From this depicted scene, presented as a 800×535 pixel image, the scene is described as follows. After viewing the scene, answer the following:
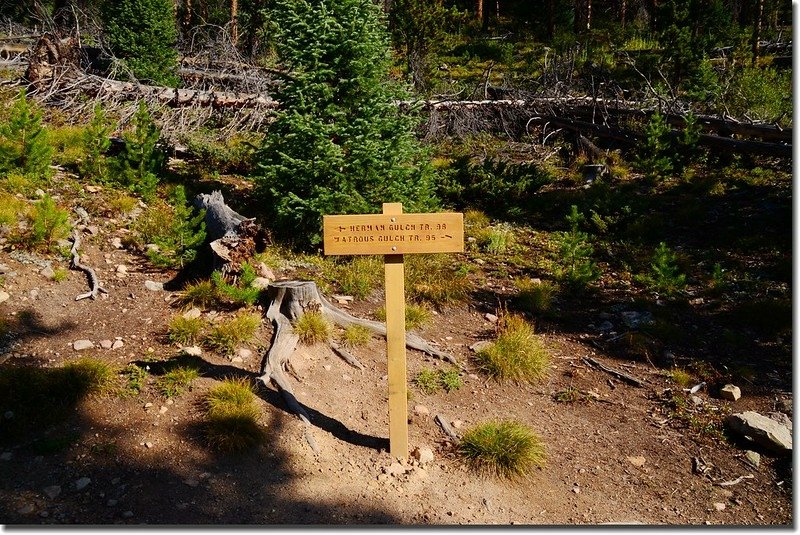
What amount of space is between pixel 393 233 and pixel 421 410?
1827 mm

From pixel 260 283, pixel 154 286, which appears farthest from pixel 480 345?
pixel 154 286

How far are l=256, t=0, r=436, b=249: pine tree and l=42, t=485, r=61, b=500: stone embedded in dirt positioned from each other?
13.9 feet

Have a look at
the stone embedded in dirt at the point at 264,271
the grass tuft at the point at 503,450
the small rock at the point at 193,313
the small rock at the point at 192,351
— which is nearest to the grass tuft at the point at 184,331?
the small rock at the point at 192,351

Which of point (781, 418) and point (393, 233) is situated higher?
point (393, 233)

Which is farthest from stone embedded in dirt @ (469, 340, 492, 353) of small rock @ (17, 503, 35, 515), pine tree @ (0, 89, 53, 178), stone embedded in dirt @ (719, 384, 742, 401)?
pine tree @ (0, 89, 53, 178)

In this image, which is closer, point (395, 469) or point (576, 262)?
point (395, 469)

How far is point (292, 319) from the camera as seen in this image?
5.86 metres

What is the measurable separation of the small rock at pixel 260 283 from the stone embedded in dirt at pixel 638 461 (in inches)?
151

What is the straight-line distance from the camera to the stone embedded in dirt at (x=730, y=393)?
5.27 m

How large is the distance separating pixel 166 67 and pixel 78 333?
471 inches

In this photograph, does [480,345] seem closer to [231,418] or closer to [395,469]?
[395,469]

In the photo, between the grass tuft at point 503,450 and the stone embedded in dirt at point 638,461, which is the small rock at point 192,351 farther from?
the stone embedded in dirt at point 638,461

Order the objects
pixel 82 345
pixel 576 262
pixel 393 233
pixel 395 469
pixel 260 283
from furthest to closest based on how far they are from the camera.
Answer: pixel 576 262 → pixel 260 283 → pixel 82 345 → pixel 395 469 → pixel 393 233

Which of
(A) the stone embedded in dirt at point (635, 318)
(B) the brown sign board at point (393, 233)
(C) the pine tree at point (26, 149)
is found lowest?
(A) the stone embedded in dirt at point (635, 318)
